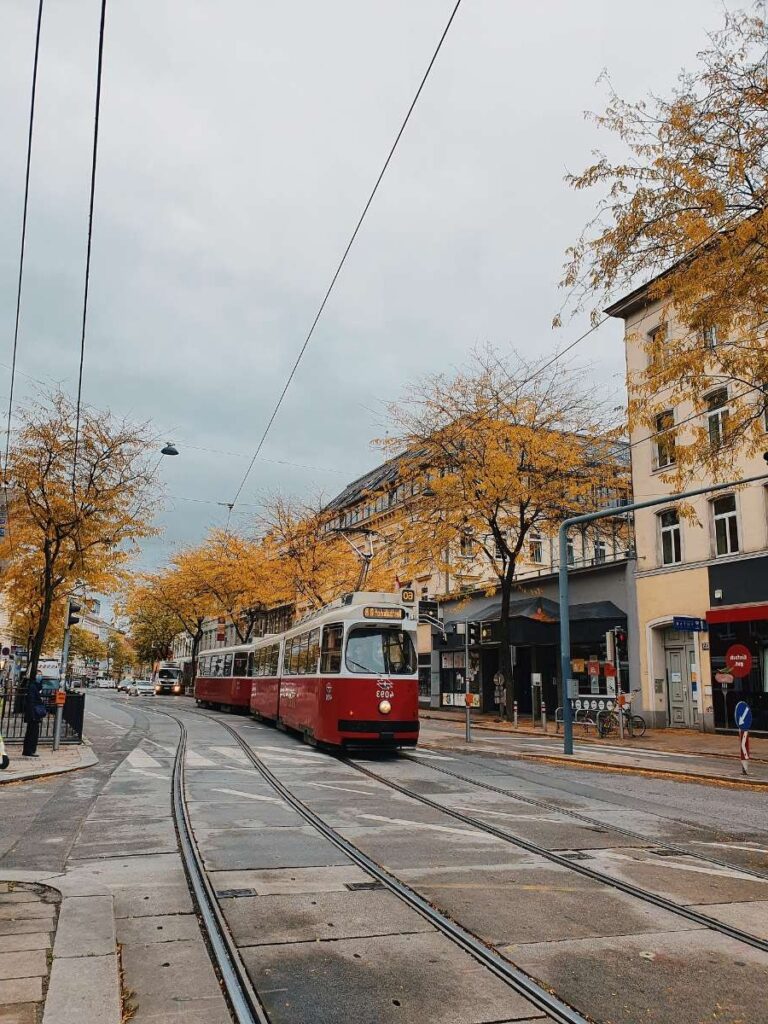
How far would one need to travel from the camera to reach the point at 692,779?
14695mm

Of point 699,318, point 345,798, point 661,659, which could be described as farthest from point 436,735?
point 699,318

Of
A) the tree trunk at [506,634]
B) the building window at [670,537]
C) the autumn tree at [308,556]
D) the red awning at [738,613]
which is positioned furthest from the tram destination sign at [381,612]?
the autumn tree at [308,556]

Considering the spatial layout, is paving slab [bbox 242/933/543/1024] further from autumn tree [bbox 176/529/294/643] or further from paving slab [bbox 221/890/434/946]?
autumn tree [bbox 176/529/294/643]

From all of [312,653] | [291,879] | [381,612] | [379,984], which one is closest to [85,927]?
[291,879]

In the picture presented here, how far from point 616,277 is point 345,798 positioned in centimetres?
967

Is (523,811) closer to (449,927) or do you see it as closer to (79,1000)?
(449,927)

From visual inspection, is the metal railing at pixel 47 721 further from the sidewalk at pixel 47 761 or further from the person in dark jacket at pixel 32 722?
the person in dark jacket at pixel 32 722

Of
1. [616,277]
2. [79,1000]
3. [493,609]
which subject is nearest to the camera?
[79,1000]

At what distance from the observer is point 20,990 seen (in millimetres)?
4160

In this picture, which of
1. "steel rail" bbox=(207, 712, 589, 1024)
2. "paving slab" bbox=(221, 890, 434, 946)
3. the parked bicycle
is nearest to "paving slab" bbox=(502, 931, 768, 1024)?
"steel rail" bbox=(207, 712, 589, 1024)

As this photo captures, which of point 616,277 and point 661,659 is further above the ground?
point 616,277

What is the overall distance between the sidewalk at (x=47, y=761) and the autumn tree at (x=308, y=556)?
24.0 meters

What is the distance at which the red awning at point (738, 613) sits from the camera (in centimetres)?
2362

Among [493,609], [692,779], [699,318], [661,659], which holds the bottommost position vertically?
[692,779]
